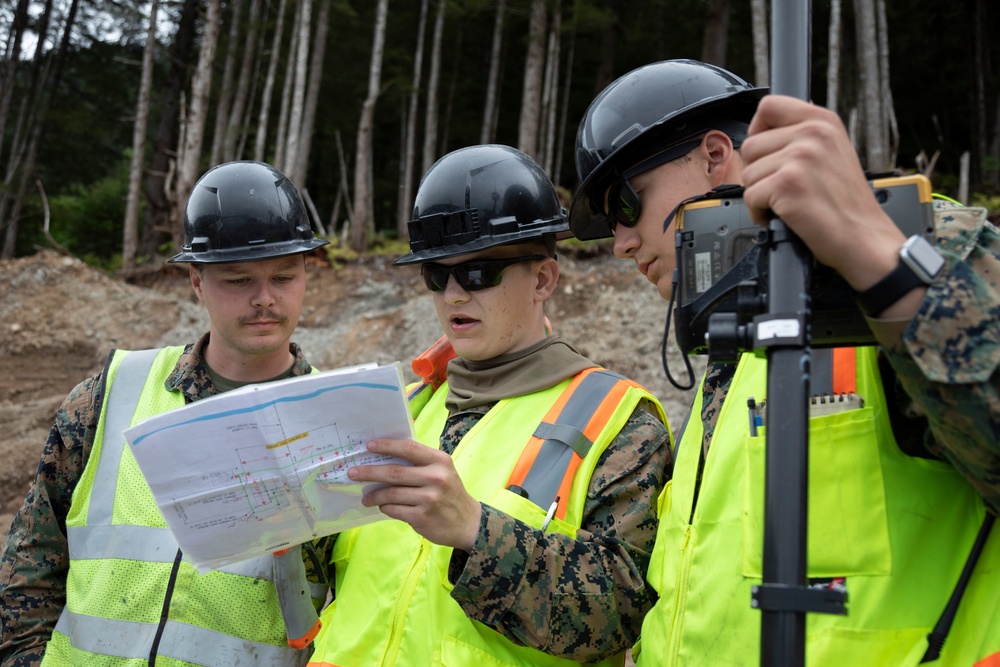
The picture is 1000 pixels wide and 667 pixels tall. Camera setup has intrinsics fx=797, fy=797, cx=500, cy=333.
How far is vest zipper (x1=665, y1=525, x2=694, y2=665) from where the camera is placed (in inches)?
76.2

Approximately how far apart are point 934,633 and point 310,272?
15.3 m

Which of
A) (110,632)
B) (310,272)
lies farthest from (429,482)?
(310,272)

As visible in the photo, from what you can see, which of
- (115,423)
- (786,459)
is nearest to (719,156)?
(786,459)

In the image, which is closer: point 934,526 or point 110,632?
point 934,526

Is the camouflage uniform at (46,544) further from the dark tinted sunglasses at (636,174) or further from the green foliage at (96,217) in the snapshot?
the green foliage at (96,217)

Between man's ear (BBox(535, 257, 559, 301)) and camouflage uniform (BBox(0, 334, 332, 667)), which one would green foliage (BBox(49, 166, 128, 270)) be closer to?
camouflage uniform (BBox(0, 334, 332, 667))

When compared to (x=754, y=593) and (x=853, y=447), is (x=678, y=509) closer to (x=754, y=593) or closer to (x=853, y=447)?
(x=853, y=447)

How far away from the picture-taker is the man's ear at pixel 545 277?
2.97 meters

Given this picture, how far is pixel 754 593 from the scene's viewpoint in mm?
1235

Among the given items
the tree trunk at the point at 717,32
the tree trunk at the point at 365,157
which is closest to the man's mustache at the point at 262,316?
the tree trunk at the point at 365,157

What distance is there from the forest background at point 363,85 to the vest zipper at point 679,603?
1642cm

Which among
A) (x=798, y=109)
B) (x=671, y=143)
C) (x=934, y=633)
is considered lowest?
(x=934, y=633)

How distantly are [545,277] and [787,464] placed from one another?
6.10 ft

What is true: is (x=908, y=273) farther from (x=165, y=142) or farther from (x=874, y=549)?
(x=165, y=142)
